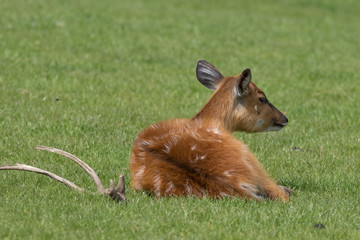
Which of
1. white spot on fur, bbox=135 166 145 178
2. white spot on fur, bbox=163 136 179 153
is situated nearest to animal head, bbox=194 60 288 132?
white spot on fur, bbox=163 136 179 153

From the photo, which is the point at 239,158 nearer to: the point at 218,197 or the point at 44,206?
the point at 218,197

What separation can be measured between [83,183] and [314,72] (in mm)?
9033

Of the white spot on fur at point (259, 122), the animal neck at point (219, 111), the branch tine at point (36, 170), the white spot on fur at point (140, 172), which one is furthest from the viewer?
the white spot on fur at point (259, 122)

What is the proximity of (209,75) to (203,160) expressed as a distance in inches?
59.8

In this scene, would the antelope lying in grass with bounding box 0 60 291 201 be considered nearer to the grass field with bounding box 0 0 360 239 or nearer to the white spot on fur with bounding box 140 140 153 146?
the white spot on fur with bounding box 140 140 153 146

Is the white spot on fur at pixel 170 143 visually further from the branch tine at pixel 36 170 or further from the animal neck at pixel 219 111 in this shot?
the branch tine at pixel 36 170

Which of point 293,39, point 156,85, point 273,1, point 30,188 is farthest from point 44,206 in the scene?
point 273,1

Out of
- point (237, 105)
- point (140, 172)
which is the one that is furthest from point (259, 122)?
point (140, 172)

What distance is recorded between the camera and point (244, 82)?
22.1ft

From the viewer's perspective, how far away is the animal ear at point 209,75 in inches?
283

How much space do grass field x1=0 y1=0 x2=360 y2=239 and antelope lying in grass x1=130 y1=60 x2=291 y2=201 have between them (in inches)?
6.4

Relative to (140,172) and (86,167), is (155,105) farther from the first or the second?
(86,167)

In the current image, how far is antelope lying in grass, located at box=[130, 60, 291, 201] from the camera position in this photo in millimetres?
5953

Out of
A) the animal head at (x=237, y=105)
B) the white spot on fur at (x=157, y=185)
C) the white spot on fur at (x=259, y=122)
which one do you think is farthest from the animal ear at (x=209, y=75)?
the white spot on fur at (x=157, y=185)
